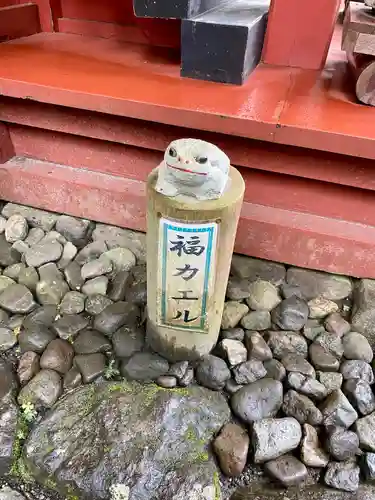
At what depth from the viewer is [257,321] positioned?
216 centimetres

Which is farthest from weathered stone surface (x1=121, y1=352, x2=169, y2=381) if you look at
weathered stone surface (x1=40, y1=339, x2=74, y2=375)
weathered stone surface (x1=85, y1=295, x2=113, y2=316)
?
weathered stone surface (x1=85, y1=295, x2=113, y2=316)

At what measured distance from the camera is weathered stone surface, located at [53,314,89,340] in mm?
2105

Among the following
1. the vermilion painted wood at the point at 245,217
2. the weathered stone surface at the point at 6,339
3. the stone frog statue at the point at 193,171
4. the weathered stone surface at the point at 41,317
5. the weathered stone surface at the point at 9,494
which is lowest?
the weathered stone surface at the point at 9,494

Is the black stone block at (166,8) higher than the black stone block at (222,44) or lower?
higher

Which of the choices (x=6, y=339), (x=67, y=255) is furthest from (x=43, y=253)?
(x=6, y=339)

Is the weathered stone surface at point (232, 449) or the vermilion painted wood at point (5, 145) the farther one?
the vermilion painted wood at point (5, 145)

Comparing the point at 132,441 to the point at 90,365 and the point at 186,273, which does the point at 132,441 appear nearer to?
the point at 90,365

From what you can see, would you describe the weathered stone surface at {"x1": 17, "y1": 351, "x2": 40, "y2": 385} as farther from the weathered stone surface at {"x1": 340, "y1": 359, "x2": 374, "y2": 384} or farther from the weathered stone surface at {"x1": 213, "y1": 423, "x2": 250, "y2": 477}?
the weathered stone surface at {"x1": 340, "y1": 359, "x2": 374, "y2": 384}

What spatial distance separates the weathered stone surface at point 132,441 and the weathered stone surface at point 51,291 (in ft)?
1.92

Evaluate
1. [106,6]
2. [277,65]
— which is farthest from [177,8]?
[106,6]

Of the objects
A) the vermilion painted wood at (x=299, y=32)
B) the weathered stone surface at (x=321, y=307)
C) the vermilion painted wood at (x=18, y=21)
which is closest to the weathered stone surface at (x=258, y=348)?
the weathered stone surface at (x=321, y=307)

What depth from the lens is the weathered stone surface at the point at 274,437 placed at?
5.52 ft

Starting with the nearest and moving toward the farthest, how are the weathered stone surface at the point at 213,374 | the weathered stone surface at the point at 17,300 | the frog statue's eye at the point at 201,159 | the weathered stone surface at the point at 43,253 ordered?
the frog statue's eye at the point at 201,159
the weathered stone surface at the point at 213,374
the weathered stone surface at the point at 17,300
the weathered stone surface at the point at 43,253

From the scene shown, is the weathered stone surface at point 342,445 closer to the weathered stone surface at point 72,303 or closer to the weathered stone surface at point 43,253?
the weathered stone surface at point 72,303
